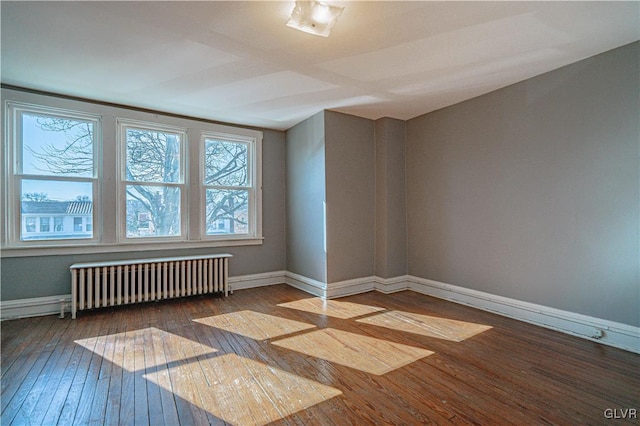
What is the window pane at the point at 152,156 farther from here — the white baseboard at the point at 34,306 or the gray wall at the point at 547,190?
the gray wall at the point at 547,190

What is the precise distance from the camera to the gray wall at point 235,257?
Answer: 3.39 m

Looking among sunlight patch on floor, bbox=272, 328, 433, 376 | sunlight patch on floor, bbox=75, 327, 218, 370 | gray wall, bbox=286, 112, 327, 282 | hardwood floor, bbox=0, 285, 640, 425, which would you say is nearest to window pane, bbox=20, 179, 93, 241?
hardwood floor, bbox=0, 285, 640, 425

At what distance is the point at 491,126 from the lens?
3.55 metres

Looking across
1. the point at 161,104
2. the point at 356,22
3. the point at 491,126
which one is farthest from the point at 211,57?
the point at 491,126

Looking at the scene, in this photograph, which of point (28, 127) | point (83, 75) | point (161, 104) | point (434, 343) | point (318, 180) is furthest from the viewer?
point (318, 180)

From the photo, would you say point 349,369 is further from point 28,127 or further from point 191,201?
point 28,127

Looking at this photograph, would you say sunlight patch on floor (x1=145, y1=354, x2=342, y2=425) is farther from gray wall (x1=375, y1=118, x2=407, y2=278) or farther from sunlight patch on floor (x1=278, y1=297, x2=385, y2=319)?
gray wall (x1=375, y1=118, x2=407, y2=278)

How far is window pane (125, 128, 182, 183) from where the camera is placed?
13.3ft

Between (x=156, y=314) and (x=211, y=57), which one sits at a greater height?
(x=211, y=57)

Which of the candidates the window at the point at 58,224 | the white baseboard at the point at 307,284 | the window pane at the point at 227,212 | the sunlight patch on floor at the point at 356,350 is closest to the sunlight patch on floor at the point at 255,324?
the sunlight patch on floor at the point at 356,350

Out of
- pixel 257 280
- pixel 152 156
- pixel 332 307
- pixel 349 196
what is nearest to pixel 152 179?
pixel 152 156

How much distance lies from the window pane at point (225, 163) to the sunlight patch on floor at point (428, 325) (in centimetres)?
294

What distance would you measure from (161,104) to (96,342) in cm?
286

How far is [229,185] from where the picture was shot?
4.76 metres
